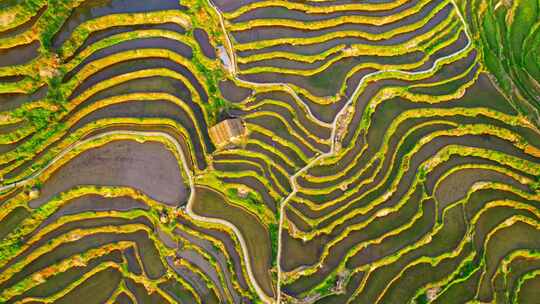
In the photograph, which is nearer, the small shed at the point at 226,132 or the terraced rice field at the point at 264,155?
the terraced rice field at the point at 264,155

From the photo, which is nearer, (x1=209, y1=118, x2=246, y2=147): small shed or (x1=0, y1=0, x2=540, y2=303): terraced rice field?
(x1=0, y1=0, x2=540, y2=303): terraced rice field

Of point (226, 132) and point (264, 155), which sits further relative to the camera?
point (264, 155)

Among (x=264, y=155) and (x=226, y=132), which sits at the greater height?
(x=226, y=132)

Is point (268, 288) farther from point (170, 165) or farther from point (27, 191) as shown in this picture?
point (27, 191)
